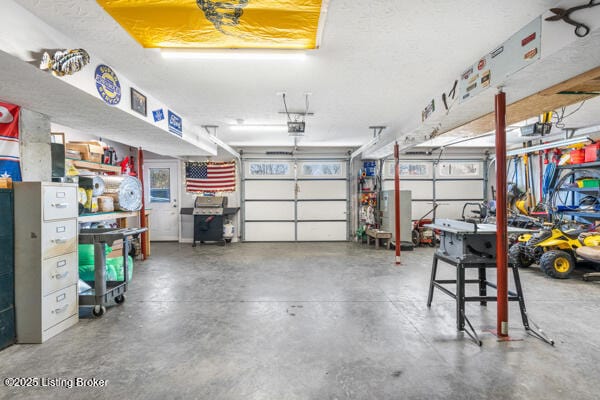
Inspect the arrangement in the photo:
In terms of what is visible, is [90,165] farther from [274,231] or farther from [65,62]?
[274,231]

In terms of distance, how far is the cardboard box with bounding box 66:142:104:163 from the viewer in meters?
4.16

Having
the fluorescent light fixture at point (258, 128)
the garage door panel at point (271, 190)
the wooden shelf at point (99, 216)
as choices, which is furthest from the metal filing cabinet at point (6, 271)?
the garage door panel at point (271, 190)

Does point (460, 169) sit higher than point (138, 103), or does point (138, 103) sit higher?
point (138, 103)

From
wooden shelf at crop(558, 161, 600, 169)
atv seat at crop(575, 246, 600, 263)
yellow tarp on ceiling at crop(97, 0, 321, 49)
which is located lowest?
atv seat at crop(575, 246, 600, 263)

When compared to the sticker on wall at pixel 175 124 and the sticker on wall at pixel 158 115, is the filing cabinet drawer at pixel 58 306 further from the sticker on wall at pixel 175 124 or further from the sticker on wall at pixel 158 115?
the sticker on wall at pixel 175 124

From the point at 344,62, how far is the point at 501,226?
2.25 meters

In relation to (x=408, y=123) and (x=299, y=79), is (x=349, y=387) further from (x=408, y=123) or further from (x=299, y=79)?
(x=408, y=123)

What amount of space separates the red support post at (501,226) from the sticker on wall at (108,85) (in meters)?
3.98

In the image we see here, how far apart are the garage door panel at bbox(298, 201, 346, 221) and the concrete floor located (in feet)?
14.0

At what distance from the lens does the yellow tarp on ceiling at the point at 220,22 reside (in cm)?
192

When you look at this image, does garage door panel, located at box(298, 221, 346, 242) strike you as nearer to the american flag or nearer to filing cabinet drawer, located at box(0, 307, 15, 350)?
the american flag

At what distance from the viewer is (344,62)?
294cm

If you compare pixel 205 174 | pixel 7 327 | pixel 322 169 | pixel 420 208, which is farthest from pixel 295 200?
pixel 7 327

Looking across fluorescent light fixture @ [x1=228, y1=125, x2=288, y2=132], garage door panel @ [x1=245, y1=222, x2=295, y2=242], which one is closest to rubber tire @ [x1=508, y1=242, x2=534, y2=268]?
fluorescent light fixture @ [x1=228, y1=125, x2=288, y2=132]
